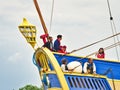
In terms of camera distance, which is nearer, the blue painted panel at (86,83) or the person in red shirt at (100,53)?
the blue painted panel at (86,83)

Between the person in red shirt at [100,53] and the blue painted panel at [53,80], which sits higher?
the person in red shirt at [100,53]

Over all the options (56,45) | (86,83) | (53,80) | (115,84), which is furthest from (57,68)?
(115,84)

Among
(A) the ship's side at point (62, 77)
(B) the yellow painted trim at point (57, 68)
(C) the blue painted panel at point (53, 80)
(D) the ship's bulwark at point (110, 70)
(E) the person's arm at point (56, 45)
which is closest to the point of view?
(B) the yellow painted trim at point (57, 68)

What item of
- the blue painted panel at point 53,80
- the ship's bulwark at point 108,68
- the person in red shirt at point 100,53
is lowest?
the blue painted panel at point 53,80

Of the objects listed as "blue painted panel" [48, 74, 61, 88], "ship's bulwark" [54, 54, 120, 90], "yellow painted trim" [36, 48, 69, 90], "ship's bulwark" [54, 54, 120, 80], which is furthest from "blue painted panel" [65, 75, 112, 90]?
"ship's bulwark" [54, 54, 120, 80]

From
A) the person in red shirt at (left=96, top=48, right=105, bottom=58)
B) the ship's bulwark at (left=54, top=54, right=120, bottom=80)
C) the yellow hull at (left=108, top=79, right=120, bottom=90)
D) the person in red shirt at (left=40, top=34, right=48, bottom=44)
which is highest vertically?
the person in red shirt at (left=40, top=34, right=48, bottom=44)

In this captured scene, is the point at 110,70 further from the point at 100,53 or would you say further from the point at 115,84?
the point at 100,53

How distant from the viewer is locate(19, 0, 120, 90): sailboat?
49.6ft

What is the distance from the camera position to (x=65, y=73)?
15.1 m

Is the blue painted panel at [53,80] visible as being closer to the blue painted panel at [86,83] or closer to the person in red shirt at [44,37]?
the blue painted panel at [86,83]

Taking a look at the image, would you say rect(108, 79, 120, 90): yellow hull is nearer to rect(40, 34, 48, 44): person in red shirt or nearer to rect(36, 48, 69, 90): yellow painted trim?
rect(36, 48, 69, 90): yellow painted trim

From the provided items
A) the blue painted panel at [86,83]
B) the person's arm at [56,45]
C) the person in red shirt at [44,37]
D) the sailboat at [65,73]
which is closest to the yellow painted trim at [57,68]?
the sailboat at [65,73]

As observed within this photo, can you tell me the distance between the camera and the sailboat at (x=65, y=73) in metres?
15.1

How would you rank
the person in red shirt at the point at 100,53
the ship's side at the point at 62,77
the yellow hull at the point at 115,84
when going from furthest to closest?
1. the person in red shirt at the point at 100,53
2. the yellow hull at the point at 115,84
3. the ship's side at the point at 62,77
